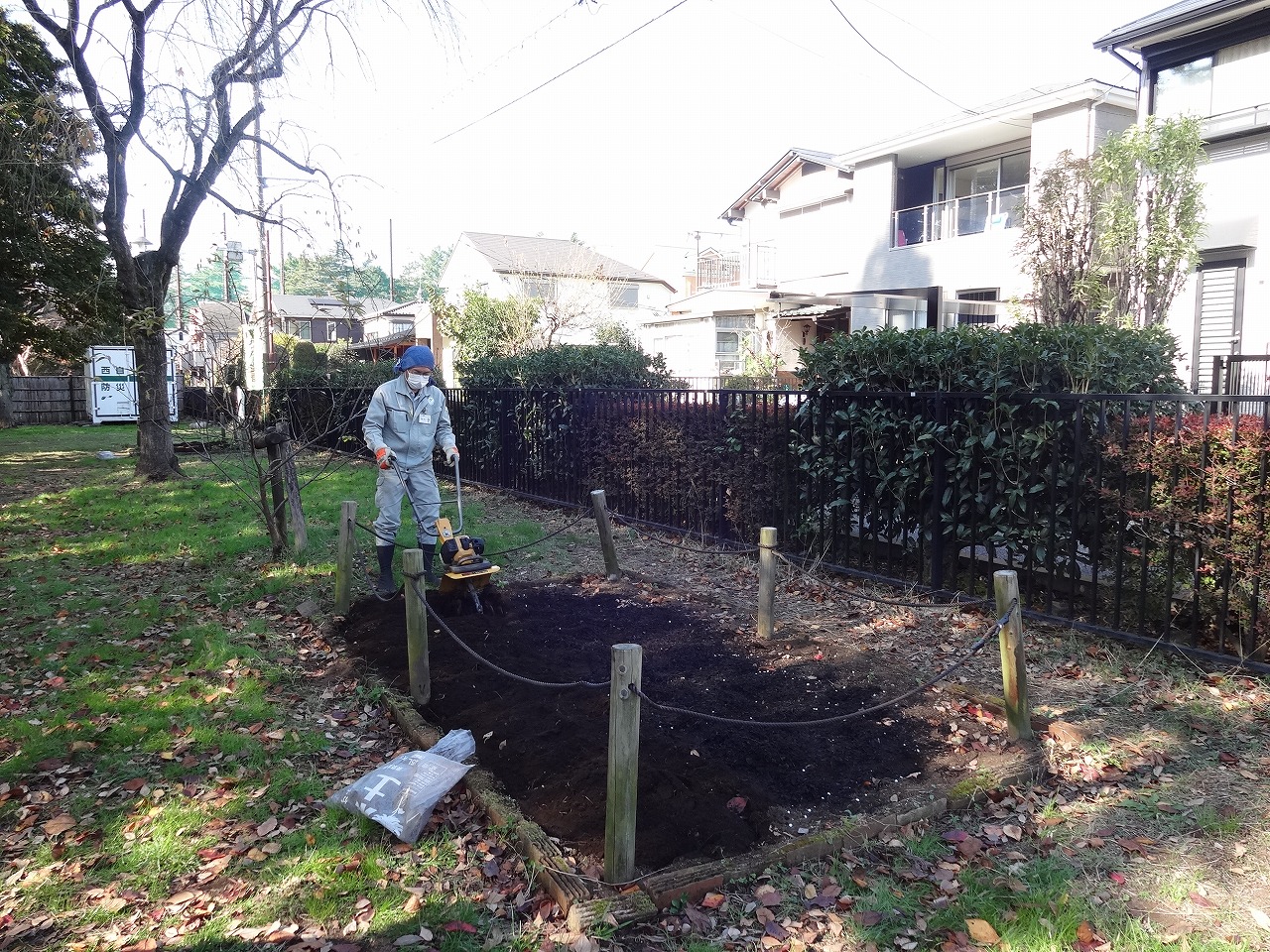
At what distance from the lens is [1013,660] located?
3979 mm

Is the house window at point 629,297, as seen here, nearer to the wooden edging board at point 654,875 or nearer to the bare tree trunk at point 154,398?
the bare tree trunk at point 154,398

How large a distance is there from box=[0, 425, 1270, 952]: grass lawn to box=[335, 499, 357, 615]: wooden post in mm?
458

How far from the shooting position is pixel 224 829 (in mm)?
3576

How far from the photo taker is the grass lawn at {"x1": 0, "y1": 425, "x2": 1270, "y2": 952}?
2.86 m

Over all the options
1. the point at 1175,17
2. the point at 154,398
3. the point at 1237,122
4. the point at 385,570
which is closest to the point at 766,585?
the point at 385,570

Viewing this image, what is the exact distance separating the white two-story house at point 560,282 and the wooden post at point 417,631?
19.7 metres

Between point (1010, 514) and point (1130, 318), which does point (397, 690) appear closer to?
point (1010, 514)

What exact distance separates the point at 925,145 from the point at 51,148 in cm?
1720

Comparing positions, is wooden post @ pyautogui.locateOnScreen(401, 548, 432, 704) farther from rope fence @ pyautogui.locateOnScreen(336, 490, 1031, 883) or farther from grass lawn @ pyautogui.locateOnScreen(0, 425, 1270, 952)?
grass lawn @ pyautogui.locateOnScreen(0, 425, 1270, 952)

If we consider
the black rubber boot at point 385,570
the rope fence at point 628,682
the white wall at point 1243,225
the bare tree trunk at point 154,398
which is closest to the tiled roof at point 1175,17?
the white wall at point 1243,225

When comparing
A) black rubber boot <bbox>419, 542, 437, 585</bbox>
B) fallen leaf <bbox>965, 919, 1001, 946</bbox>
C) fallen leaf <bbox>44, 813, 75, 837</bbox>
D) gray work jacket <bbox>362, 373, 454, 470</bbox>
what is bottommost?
fallen leaf <bbox>44, 813, 75, 837</bbox>

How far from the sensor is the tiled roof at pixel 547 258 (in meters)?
32.3

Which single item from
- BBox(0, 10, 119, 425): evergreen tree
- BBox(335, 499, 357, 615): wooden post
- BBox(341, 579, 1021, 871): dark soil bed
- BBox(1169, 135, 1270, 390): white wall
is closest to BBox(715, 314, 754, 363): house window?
BBox(1169, 135, 1270, 390): white wall

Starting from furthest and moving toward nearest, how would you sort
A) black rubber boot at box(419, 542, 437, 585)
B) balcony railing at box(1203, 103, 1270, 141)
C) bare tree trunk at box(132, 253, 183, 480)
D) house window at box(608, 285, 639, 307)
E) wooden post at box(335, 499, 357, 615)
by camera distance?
1. house window at box(608, 285, 639, 307)
2. bare tree trunk at box(132, 253, 183, 480)
3. balcony railing at box(1203, 103, 1270, 141)
4. black rubber boot at box(419, 542, 437, 585)
5. wooden post at box(335, 499, 357, 615)
